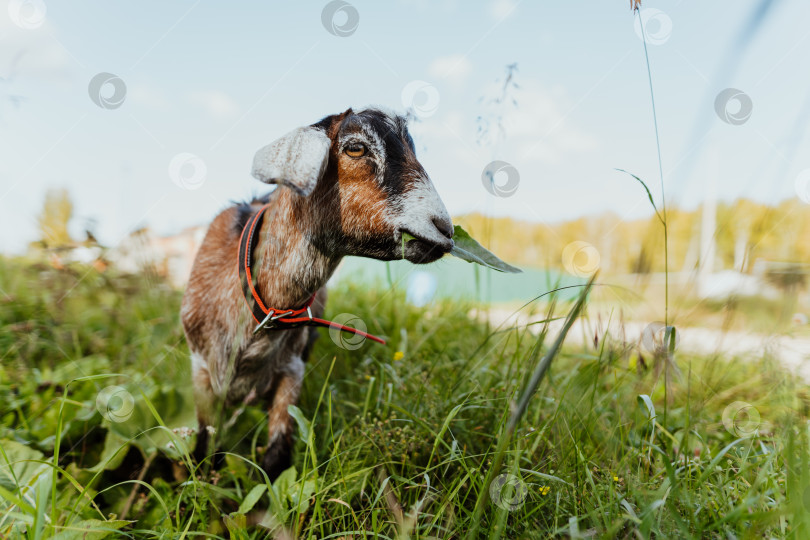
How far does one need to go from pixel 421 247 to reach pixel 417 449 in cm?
75

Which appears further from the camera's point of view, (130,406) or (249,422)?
(249,422)

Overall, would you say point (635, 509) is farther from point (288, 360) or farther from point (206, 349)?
point (206, 349)

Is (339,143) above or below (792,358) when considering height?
above

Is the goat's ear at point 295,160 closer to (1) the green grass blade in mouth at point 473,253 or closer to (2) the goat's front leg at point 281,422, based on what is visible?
(1) the green grass blade in mouth at point 473,253

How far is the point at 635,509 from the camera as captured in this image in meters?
1.24

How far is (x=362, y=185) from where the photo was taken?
60.7 inches

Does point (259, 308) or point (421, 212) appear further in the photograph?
point (259, 308)

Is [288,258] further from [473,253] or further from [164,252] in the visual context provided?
[164,252]

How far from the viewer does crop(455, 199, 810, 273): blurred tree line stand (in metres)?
1.49

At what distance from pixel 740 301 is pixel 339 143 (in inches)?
53.0

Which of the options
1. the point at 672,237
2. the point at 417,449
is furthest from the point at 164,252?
the point at 672,237

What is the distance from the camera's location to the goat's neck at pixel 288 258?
1.68 metres

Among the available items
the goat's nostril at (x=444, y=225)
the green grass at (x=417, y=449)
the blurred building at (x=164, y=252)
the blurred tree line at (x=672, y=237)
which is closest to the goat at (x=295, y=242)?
the goat's nostril at (x=444, y=225)

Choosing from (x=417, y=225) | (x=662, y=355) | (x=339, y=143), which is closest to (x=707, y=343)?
(x=662, y=355)
